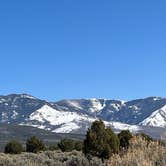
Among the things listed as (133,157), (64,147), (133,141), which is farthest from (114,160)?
(64,147)

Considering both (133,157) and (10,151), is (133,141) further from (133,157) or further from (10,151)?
(10,151)

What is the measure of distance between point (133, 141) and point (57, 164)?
744cm

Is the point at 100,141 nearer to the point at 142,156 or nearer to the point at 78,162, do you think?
the point at 78,162

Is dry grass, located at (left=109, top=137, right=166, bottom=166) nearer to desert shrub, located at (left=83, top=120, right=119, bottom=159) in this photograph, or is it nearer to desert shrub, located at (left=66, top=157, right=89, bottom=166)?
desert shrub, located at (left=66, top=157, right=89, bottom=166)

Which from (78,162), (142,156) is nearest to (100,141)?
(78,162)

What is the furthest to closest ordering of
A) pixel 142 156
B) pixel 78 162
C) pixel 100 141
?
1. pixel 100 141
2. pixel 78 162
3. pixel 142 156

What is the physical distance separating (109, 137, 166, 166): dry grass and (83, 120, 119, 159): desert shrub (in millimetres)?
11573

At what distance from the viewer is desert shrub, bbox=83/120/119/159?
27.0m

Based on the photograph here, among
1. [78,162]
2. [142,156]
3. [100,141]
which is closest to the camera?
[142,156]

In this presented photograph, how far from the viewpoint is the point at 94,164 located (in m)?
21.7

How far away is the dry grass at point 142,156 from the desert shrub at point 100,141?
11.6 metres

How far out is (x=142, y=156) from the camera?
13.6 metres

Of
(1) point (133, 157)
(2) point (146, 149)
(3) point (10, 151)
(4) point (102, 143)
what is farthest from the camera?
(3) point (10, 151)

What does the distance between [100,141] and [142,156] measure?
1440cm
